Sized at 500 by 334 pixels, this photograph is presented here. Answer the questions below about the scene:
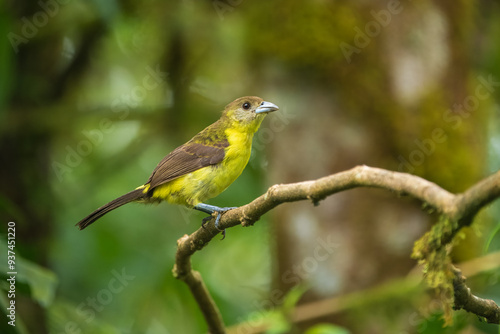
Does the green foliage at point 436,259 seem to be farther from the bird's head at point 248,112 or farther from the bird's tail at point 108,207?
the bird's head at point 248,112

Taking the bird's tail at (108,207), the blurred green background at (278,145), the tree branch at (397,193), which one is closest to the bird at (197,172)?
the bird's tail at (108,207)

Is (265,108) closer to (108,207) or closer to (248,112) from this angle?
(248,112)

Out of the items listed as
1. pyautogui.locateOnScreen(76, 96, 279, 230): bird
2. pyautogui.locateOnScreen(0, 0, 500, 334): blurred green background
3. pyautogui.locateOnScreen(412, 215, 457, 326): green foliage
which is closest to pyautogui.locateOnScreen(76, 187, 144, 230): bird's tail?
pyautogui.locateOnScreen(76, 96, 279, 230): bird

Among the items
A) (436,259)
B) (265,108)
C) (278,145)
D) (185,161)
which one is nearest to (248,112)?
(265,108)

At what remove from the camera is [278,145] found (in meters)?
4.53

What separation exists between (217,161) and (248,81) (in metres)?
1.58

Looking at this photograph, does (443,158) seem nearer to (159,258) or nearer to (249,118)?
(249,118)

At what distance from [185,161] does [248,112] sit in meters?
0.55

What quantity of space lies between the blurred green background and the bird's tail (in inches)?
18.1

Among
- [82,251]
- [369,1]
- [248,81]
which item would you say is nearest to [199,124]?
[248,81]

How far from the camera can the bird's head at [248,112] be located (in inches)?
142

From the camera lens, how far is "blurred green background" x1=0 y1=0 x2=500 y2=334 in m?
4.14

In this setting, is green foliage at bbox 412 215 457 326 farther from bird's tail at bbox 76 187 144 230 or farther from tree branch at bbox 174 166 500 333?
bird's tail at bbox 76 187 144 230

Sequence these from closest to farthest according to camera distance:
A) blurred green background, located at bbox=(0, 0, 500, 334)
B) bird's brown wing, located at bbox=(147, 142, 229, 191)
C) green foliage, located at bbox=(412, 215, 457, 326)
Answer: green foliage, located at bbox=(412, 215, 457, 326), bird's brown wing, located at bbox=(147, 142, 229, 191), blurred green background, located at bbox=(0, 0, 500, 334)
